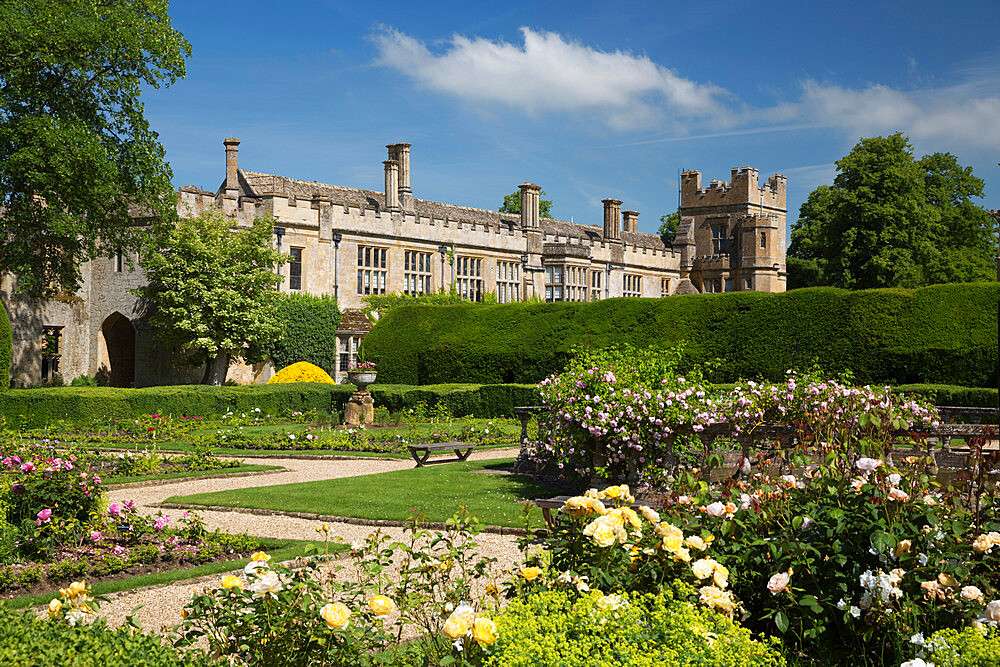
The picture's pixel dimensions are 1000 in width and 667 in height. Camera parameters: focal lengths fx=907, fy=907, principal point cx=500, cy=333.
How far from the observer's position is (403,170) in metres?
35.4

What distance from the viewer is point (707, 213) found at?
48.4m

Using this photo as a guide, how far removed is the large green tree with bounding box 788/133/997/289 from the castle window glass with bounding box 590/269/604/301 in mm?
9134

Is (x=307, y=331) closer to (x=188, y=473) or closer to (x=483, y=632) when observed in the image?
(x=188, y=473)

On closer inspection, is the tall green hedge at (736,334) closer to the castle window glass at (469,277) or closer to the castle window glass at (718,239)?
the castle window glass at (469,277)

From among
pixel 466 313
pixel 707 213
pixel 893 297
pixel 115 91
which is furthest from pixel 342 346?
pixel 707 213

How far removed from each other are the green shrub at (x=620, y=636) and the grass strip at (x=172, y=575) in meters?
2.46

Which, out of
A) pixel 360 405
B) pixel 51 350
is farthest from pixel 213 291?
pixel 360 405

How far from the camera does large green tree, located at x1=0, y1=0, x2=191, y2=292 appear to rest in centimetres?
1769

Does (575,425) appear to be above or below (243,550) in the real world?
above

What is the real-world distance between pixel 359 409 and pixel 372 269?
44.3ft

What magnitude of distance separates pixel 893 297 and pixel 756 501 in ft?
50.8

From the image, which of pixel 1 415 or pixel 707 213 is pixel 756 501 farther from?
pixel 707 213

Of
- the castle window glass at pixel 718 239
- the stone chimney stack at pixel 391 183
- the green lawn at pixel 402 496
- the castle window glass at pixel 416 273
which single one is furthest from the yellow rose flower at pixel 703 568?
the castle window glass at pixel 718 239

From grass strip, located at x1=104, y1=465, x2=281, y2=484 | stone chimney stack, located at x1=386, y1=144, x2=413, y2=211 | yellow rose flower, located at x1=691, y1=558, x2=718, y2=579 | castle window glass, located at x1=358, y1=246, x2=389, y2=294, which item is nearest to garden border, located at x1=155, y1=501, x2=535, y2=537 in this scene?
grass strip, located at x1=104, y1=465, x2=281, y2=484
